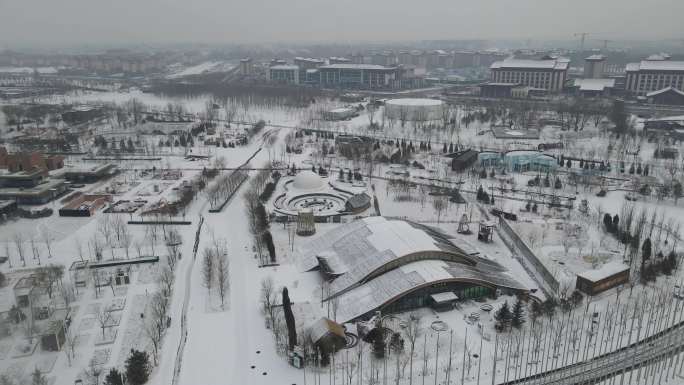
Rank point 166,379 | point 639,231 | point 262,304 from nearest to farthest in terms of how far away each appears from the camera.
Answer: point 166,379
point 262,304
point 639,231

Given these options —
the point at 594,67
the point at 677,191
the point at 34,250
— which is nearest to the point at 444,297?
the point at 34,250

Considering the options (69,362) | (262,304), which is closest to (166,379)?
(69,362)

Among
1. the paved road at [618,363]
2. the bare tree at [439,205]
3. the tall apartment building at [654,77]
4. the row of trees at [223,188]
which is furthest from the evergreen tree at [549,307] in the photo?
the tall apartment building at [654,77]

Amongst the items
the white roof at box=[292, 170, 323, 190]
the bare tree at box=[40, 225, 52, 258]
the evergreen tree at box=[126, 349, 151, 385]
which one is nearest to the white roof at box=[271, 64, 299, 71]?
the white roof at box=[292, 170, 323, 190]

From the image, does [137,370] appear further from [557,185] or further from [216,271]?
[557,185]

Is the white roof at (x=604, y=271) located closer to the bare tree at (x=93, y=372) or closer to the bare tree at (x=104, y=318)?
the bare tree at (x=93, y=372)

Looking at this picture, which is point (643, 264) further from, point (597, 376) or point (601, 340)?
point (597, 376)
